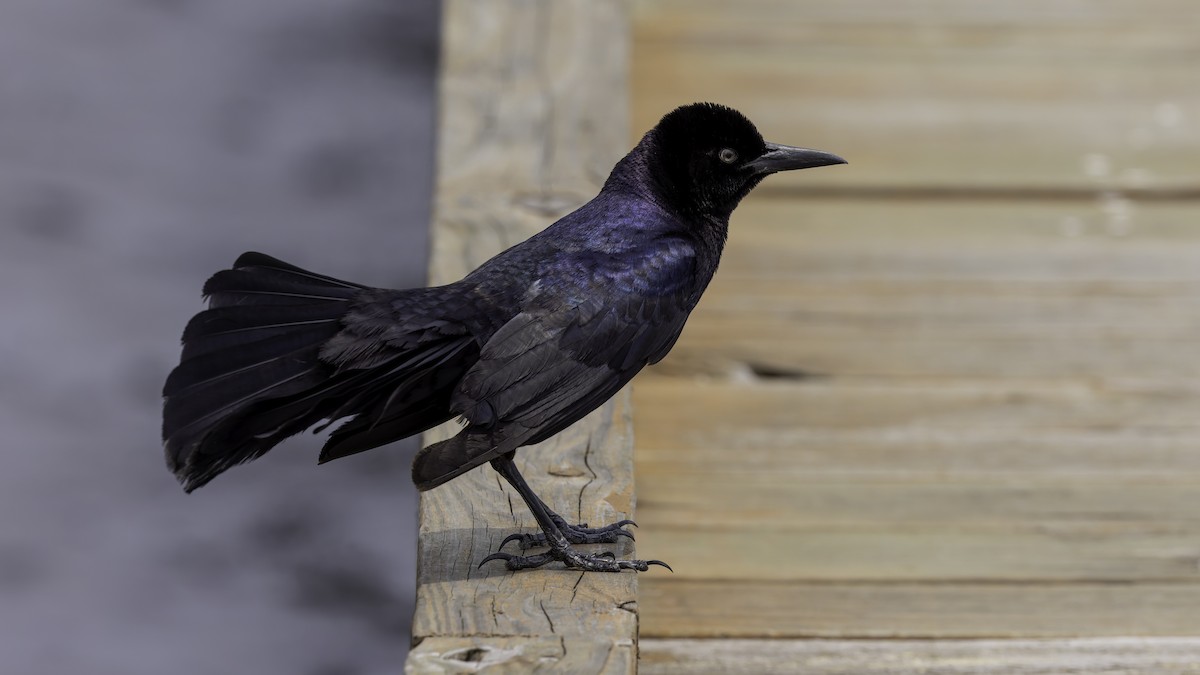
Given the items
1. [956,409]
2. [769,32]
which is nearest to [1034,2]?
[769,32]

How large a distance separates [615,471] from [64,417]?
13.5ft

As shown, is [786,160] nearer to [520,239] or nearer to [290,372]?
[520,239]

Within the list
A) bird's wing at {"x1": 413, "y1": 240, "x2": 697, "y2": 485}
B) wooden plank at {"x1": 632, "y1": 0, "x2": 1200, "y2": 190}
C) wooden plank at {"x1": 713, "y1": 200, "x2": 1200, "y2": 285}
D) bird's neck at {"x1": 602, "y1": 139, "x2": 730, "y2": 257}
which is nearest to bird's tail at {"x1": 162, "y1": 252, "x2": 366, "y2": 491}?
bird's wing at {"x1": 413, "y1": 240, "x2": 697, "y2": 485}

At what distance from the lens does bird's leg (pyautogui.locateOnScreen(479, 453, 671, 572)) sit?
8.48 feet

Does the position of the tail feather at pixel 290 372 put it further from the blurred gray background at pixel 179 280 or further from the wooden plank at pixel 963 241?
the blurred gray background at pixel 179 280

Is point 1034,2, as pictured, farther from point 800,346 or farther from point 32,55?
point 32,55

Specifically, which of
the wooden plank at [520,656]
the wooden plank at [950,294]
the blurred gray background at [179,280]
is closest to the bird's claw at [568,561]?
the wooden plank at [520,656]

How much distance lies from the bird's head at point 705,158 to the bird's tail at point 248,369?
2.47 ft

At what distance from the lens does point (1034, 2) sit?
6523 mm

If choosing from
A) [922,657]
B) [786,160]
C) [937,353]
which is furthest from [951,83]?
[922,657]

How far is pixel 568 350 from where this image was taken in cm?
268

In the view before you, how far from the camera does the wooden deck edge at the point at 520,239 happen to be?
2.31m

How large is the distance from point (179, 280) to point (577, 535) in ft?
16.6

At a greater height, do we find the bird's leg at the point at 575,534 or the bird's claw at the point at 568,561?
the bird's leg at the point at 575,534
